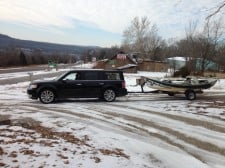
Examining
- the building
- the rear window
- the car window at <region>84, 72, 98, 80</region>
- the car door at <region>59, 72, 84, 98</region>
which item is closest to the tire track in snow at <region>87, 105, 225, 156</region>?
the car door at <region>59, 72, 84, 98</region>

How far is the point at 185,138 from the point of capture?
32.9ft

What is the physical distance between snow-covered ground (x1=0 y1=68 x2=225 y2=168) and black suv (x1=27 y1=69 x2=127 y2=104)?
2.40 m

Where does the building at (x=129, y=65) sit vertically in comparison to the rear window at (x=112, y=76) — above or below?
above

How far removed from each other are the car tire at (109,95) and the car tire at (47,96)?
2.51 metres

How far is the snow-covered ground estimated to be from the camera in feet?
23.9

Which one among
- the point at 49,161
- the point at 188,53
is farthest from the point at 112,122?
the point at 188,53

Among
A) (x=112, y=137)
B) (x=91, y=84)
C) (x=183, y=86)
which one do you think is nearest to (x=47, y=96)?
(x=91, y=84)

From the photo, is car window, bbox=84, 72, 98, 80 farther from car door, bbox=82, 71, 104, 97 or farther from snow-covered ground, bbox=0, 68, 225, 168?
snow-covered ground, bbox=0, 68, 225, 168

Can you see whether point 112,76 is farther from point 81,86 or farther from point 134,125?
point 134,125

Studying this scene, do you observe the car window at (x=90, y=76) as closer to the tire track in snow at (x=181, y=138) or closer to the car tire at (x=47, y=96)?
the car tire at (x=47, y=96)

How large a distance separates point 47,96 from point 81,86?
1672 mm

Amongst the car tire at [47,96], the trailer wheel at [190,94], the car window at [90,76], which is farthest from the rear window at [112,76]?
the trailer wheel at [190,94]

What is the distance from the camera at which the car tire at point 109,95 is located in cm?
1816

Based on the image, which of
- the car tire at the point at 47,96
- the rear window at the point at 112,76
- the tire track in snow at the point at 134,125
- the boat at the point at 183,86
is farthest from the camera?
the boat at the point at 183,86
